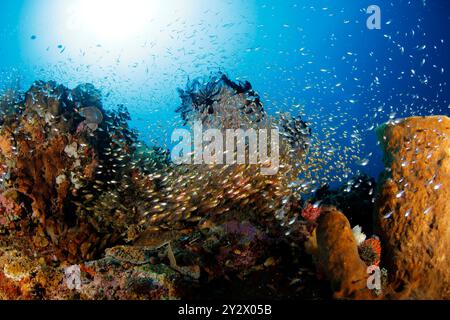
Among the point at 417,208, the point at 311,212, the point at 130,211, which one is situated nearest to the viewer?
the point at 417,208

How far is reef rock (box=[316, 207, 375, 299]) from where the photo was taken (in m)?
4.63

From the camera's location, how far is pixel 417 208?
20.7ft

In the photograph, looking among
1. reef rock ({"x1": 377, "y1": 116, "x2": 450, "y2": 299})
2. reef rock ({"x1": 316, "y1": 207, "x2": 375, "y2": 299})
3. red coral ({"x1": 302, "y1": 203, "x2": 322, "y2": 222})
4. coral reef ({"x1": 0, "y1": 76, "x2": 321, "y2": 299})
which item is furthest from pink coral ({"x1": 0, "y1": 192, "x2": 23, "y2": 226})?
reef rock ({"x1": 377, "y1": 116, "x2": 450, "y2": 299})

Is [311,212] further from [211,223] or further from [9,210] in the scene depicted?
[9,210]

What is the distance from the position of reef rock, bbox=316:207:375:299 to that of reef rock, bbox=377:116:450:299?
61.9 inches

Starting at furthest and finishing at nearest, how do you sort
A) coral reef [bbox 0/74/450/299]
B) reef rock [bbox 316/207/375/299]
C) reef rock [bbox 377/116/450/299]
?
reef rock [bbox 377/116/450/299]
coral reef [bbox 0/74/450/299]
reef rock [bbox 316/207/375/299]

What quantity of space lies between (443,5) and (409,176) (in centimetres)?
3830

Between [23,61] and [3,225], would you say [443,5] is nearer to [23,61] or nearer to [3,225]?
[3,225]

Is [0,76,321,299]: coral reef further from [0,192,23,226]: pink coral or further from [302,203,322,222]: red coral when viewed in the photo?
[302,203,322,222]: red coral

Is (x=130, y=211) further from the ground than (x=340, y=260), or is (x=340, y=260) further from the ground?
(x=130, y=211)

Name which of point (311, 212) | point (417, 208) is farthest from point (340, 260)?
point (311, 212)

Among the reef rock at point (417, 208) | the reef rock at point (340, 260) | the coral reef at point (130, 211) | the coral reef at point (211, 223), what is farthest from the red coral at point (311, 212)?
the reef rock at point (340, 260)

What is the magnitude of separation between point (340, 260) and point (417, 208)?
2704mm

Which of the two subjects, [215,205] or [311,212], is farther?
[311,212]
